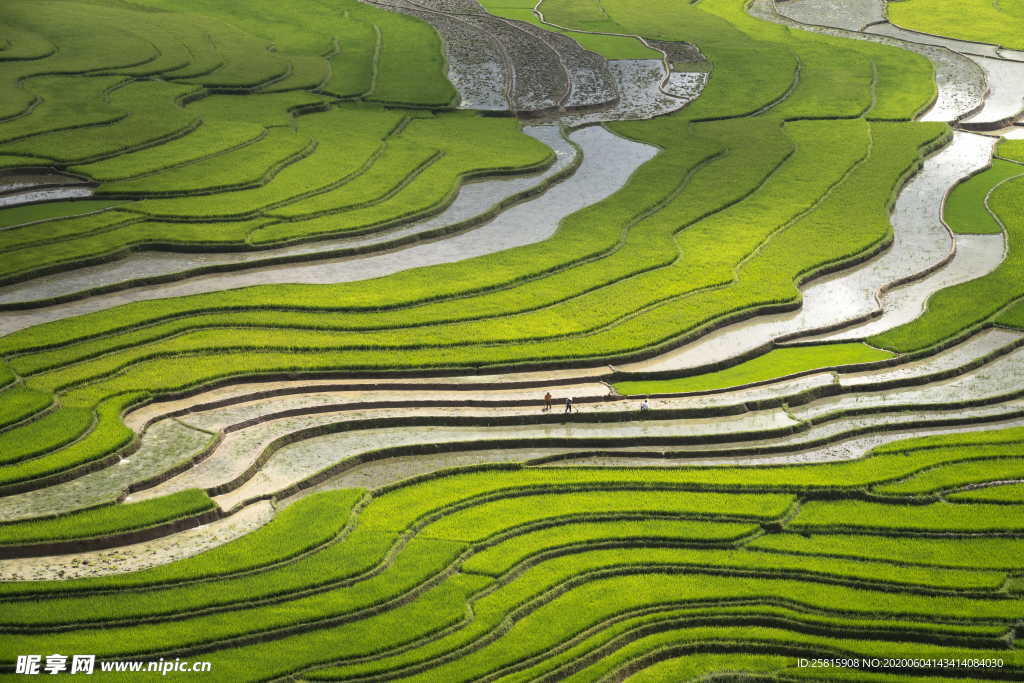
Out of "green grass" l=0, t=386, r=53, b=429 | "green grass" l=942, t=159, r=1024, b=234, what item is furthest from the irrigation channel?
"green grass" l=0, t=386, r=53, b=429

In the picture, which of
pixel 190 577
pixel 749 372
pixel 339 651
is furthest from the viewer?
pixel 749 372

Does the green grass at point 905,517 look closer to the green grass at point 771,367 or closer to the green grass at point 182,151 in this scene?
the green grass at point 771,367

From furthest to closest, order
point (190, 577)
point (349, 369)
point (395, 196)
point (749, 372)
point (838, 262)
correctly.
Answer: point (395, 196), point (838, 262), point (749, 372), point (349, 369), point (190, 577)

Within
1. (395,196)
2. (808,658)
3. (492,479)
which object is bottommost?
(808,658)

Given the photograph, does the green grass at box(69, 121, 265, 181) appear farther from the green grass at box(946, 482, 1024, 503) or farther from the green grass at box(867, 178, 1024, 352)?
the green grass at box(946, 482, 1024, 503)

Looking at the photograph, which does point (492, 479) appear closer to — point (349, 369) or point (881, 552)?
point (349, 369)

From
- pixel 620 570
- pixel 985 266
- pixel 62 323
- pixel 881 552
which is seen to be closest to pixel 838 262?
pixel 985 266

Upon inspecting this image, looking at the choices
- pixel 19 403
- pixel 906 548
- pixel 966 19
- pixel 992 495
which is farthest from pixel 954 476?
pixel 966 19
